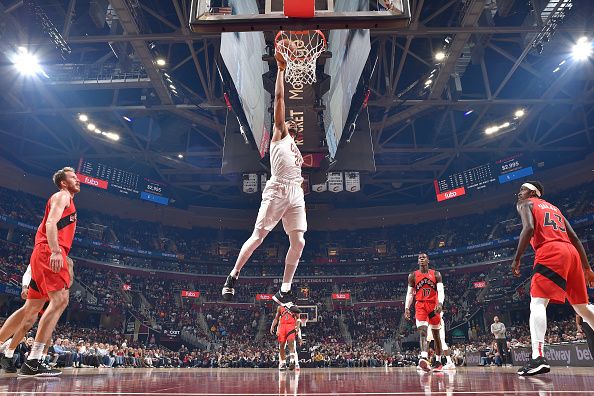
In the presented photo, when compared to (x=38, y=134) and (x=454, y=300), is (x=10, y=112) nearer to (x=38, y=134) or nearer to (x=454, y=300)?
(x=38, y=134)

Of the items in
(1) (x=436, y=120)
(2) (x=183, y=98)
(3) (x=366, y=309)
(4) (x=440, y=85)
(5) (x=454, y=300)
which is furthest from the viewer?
(3) (x=366, y=309)

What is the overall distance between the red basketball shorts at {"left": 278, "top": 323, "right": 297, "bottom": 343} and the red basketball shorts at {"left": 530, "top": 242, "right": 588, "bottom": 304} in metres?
8.46

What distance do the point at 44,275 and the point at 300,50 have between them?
6.24 m

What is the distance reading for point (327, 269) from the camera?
3866 centimetres

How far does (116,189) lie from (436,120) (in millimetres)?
22263

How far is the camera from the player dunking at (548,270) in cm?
474

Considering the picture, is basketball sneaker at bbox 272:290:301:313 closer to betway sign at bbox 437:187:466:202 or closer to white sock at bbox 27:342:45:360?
white sock at bbox 27:342:45:360

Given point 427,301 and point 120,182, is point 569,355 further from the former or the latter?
point 120,182

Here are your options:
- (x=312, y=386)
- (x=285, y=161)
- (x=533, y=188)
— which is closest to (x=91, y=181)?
(x=285, y=161)

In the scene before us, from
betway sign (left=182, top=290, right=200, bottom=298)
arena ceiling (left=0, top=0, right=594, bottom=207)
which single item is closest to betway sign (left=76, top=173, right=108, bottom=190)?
arena ceiling (left=0, top=0, right=594, bottom=207)

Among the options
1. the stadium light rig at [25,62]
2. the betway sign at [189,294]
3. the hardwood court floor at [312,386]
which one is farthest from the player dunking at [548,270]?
the betway sign at [189,294]

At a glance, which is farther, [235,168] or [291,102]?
[235,168]

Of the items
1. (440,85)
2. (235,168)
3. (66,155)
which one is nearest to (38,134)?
(66,155)

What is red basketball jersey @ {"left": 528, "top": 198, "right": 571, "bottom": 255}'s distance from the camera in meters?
5.02
